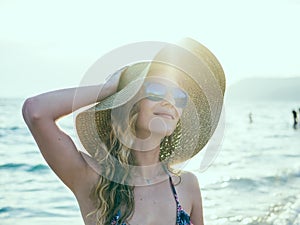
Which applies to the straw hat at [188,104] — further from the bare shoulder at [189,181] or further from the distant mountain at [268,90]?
the distant mountain at [268,90]

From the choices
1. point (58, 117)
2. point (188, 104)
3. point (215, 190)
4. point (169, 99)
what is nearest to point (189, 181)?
point (188, 104)

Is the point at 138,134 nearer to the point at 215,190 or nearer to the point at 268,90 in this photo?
the point at 215,190

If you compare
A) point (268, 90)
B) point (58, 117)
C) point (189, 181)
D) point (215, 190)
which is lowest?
point (268, 90)

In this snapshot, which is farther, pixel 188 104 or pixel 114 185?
pixel 188 104

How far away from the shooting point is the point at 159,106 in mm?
3006

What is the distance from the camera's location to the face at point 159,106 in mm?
2984

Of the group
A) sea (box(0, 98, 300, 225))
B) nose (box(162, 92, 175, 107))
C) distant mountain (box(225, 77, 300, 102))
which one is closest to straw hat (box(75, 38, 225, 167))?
nose (box(162, 92, 175, 107))

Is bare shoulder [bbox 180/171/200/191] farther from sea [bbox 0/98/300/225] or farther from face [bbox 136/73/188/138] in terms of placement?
sea [bbox 0/98/300/225]

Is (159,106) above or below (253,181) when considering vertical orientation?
above

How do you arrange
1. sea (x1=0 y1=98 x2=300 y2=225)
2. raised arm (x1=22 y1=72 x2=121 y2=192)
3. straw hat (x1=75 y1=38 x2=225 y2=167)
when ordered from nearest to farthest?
raised arm (x1=22 y1=72 x2=121 y2=192) → straw hat (x1=75 y1=38 x2=225 y2=167) → sea (x1=0 y1=98 x2=300 y2=225)

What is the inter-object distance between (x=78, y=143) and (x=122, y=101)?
0.34 m

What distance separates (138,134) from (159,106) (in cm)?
20

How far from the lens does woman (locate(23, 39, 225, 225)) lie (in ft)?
9.43

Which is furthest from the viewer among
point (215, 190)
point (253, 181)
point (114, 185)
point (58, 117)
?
point (253, 181)
